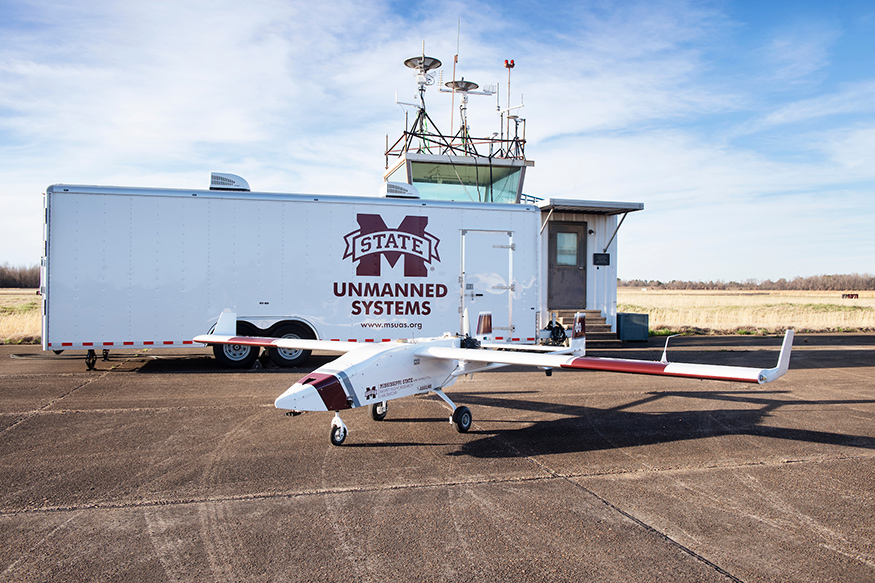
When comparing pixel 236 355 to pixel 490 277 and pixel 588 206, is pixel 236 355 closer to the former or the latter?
pixel 490 277

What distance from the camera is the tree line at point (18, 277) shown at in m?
74.3

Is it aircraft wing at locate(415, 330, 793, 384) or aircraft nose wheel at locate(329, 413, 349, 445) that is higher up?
aircraft wing at locate(415, 330, 793, 384)

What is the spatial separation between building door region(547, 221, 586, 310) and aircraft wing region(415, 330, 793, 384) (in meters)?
9.99

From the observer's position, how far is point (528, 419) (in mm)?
8070

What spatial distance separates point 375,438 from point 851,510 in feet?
15.5

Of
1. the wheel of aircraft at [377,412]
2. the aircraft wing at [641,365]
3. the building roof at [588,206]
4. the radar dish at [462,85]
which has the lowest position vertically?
the wheel of aircraft at [377,412]

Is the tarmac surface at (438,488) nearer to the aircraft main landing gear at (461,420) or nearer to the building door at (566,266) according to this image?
the aircraft main landing gear at (461,420)

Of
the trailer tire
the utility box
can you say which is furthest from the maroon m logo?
the utility box

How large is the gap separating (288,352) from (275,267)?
1910mm

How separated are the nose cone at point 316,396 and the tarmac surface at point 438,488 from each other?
1.78ft

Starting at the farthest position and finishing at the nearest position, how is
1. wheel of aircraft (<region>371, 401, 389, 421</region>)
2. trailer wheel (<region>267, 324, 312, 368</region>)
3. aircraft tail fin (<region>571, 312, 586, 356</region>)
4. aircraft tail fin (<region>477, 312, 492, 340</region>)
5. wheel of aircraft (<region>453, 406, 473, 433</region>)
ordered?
trailer wheel (<region>267, 324, 312, 368</region>), aircraft tail fin (<region>571, 312, 586, 356</region>), aircraft tail fin (<region>477, 312, 492, 340</region>), wheel of aircraft (<region>371, 401, 389, 421</region>), wheel of aircraft (<region>453, 406, 473, 433</region>)

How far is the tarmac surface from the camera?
387 cm

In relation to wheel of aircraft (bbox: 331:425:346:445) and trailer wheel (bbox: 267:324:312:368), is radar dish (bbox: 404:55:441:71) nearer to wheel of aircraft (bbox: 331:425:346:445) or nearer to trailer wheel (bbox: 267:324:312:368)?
trailer wheel (bbox: 267:324:312:368)

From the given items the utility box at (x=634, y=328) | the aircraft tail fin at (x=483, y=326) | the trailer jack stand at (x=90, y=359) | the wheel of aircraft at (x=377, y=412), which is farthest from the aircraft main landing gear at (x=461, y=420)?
the utility box at (x=634, y=328)
